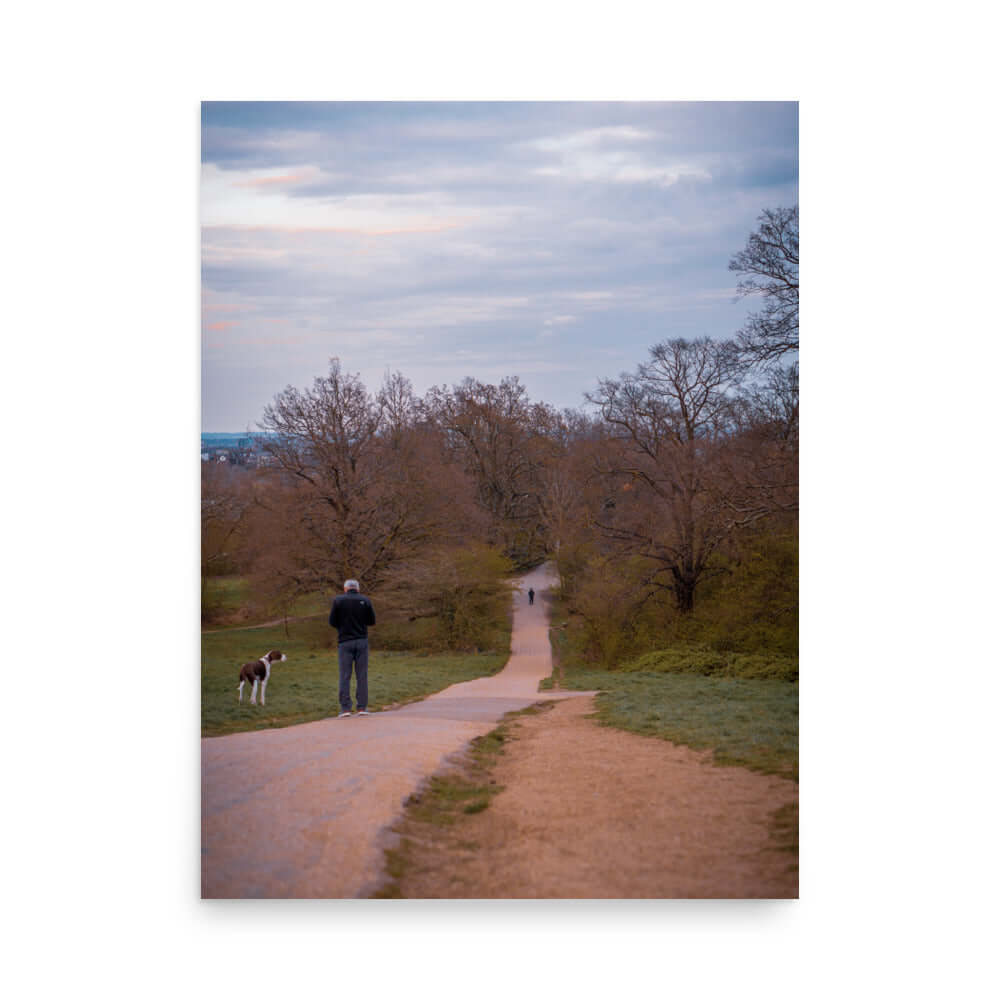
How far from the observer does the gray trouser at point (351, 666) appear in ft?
23.0

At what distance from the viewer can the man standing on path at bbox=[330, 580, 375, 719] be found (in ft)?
22.9

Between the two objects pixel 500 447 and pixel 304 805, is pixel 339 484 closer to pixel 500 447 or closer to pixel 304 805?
pixel 500 447

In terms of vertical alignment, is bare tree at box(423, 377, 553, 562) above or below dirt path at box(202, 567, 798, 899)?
above

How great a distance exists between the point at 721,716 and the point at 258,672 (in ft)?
11.5

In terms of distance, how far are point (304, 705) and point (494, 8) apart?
5362mm

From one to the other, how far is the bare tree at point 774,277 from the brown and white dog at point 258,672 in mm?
4387

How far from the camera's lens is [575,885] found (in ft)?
15.5

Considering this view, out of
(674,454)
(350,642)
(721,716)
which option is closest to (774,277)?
(674,454)

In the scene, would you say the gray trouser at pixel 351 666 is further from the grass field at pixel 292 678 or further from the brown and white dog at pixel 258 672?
the brown and white dog at pixel 258 672

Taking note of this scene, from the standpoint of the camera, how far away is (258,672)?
6.55 meters

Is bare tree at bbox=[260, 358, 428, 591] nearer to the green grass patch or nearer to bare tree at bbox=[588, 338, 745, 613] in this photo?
bare tree at bbox=[588, 338, 745, 613]

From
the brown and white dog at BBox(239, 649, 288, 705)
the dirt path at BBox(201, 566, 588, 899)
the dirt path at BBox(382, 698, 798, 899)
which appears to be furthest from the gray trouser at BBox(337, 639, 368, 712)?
the dirt path at BBox(382, 698, 798, 899)
